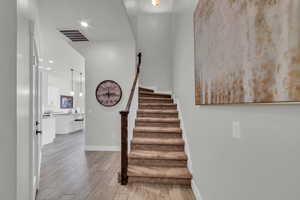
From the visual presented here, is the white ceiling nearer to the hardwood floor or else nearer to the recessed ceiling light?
the recessed ceiling light

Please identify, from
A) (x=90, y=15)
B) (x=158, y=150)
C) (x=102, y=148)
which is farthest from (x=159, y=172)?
(x=90, y=15)

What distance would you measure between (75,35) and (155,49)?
8.88 ft

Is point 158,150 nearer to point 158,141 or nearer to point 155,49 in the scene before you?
point 158,141

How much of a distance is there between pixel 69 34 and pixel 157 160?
11.9 feet

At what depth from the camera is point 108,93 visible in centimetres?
512

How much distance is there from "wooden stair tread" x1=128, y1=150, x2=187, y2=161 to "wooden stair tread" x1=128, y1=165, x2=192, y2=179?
161 mm

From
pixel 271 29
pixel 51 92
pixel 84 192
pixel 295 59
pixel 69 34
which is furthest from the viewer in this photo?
pixel 51 92

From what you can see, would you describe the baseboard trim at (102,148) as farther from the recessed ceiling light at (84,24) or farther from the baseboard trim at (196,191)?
the recessed ceiling light at (84,24)

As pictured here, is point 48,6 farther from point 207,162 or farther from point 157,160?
point 207,162

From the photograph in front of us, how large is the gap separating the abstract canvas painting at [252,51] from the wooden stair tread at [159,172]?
1.49 metres

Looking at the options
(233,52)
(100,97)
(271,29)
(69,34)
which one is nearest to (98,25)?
(69,34)

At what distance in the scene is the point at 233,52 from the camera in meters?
1.27

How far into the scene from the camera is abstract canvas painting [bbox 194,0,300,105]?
0.74 m
